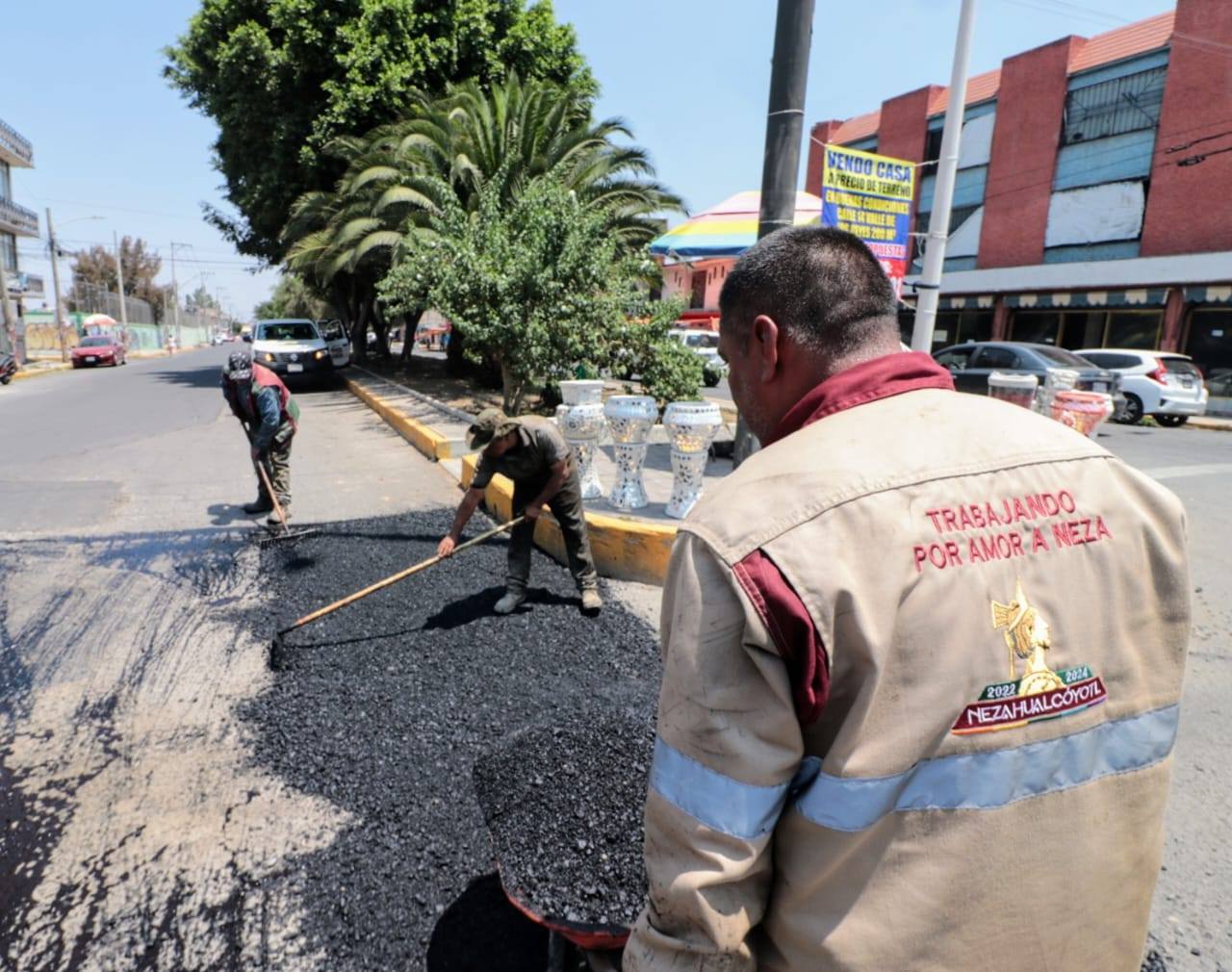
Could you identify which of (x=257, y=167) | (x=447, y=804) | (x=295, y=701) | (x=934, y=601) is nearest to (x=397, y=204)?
(x=257, y=167)

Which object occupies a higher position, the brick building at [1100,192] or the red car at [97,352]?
the brick building at [1100,192]

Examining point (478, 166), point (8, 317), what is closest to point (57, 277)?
point (8, 317)

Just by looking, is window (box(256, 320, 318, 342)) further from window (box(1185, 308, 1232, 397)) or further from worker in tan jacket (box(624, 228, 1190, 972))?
window (box(1185, 308, 1232, 397))

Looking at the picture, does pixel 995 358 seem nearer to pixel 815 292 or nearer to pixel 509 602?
pixel 509 602

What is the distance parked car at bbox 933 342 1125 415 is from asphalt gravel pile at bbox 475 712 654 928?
452 inches

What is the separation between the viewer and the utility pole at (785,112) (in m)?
4.41

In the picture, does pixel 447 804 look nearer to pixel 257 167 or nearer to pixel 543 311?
pixel 543 311

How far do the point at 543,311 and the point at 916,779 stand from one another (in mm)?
10055

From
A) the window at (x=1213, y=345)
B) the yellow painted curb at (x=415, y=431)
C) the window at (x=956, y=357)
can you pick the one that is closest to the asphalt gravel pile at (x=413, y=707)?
the yellow painted curb at (x=415, y=431)

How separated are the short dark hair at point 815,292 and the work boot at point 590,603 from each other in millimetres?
3499

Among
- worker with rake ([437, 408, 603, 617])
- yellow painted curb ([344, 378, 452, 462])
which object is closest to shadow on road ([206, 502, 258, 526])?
yellow painted curb ([344, 378, 452, 462])

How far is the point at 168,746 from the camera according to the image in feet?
10.5

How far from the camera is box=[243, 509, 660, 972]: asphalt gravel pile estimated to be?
2.30 meters

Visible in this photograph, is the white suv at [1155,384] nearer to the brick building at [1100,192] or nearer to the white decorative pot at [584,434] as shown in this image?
the brick building at [1100,192]
